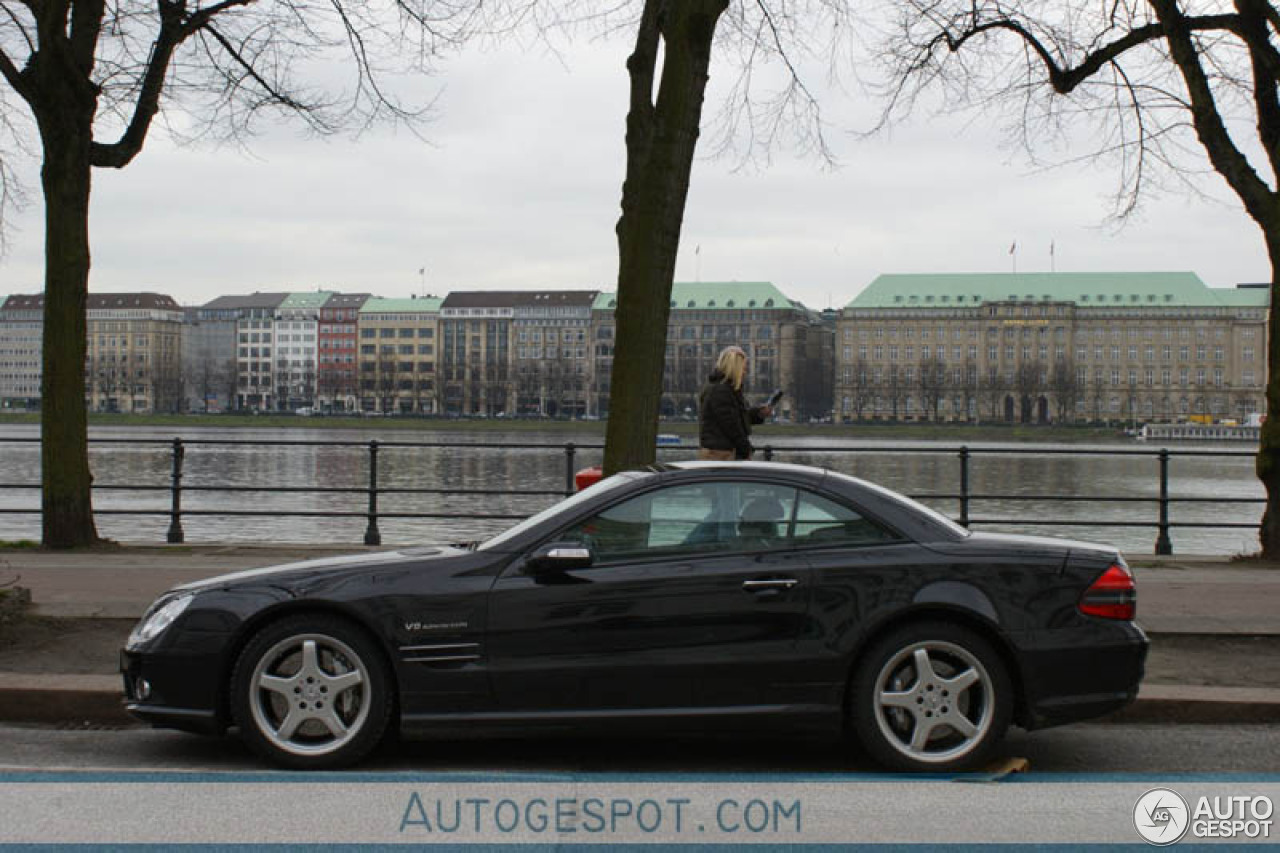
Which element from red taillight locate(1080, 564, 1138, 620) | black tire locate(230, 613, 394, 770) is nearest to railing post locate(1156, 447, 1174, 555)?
red taillight locate(1080, 564, 1138, 620)

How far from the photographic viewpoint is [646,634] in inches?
226

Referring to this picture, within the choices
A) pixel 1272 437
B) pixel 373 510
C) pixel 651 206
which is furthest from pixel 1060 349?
pixel 651 206

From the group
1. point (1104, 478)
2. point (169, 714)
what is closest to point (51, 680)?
point (169, 714)

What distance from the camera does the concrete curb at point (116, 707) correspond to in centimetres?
692

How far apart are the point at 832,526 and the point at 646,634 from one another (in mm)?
979

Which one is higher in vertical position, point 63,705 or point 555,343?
point 555,343

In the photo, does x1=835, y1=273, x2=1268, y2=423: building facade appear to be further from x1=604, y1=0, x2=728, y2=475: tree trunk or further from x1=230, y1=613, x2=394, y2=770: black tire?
x1=230, y1=613, x2=394, y2=770: black tire

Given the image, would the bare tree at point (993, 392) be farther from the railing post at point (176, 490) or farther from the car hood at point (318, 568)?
the car hood at point (318, 568)

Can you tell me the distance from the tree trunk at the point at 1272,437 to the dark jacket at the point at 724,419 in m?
5.99

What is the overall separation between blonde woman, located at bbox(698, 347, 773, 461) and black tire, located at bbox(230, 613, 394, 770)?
18.3 ft

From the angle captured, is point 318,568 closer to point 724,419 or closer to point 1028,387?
point 724,419

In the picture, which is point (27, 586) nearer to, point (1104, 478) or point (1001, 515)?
point (1001, 515)

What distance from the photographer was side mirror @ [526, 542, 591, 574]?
5730mm
